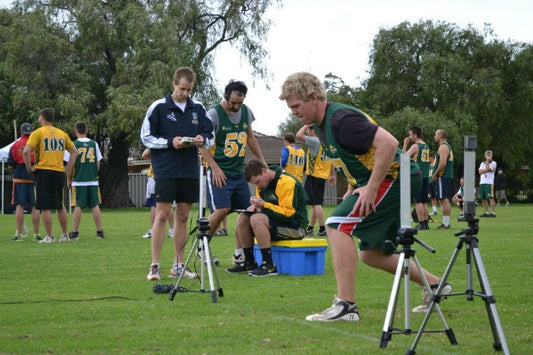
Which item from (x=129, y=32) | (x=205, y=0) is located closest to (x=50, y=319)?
(x=129, y=32)

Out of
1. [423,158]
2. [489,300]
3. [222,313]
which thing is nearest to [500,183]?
[423,158]

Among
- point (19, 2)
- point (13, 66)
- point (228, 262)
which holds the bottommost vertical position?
point (228, 262)

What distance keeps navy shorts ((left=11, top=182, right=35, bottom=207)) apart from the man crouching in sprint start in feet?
37.0

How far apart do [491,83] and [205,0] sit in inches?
729

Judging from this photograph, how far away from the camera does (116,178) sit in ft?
144

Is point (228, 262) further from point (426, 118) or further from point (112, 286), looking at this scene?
point (426, 118)

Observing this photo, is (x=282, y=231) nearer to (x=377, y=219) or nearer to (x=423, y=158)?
(x=377, y=219)

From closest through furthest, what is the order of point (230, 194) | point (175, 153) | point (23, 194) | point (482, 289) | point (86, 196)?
point (482, 289) → point (175, 153) → point (230, 194) → point (86, 196) → point (23, 194)

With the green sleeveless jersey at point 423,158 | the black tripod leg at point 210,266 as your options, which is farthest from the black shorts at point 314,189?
the black tripod leg at point 210,266

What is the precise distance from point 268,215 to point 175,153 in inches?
57.9

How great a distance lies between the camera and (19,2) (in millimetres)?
41625

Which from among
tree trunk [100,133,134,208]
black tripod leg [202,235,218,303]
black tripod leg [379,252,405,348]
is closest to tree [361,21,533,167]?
tree trunk [100,133,134,208]

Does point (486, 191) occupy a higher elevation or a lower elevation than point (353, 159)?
lower

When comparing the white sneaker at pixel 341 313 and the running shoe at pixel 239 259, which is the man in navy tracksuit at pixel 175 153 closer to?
the running shoe at pixel 239 259
